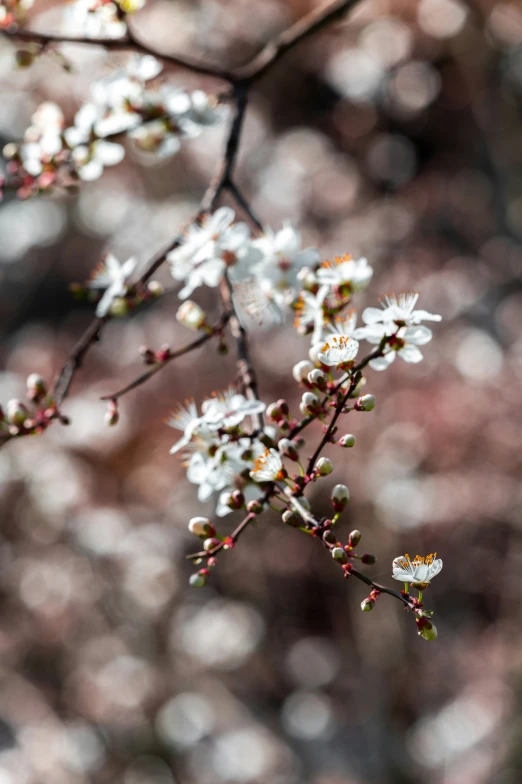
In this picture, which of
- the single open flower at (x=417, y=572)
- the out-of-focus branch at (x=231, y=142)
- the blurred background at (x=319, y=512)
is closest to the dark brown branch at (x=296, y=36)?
the out-of-focus branch at (x=231, y=142)

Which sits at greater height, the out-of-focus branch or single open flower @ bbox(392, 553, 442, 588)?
the out-of-focus branch

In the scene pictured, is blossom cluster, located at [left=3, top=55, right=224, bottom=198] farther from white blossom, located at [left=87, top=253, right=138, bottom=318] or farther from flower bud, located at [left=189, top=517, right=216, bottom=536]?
flower bud, located at [left=189, top=517, right=216, bottom=536]

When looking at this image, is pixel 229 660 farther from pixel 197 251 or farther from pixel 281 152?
pixel 281 152

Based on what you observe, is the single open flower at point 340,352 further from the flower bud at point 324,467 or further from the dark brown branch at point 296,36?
the dark brown branch at point 296,36

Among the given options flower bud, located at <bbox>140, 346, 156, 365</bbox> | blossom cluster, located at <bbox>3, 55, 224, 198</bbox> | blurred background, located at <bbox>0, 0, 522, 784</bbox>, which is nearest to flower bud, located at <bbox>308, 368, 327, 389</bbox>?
flower bud, located at <bbox>140, 346, 156, 365</bbox>

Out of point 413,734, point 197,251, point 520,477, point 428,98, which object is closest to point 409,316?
point 197,251

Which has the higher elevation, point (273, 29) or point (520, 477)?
point (273, 29)
